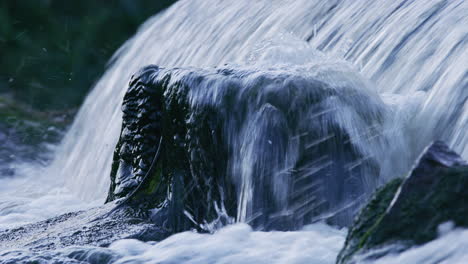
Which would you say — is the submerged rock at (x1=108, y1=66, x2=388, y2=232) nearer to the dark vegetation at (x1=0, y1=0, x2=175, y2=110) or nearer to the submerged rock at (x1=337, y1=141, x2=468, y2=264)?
the submerged rock at (x1=337, y1=141, x2=468, y2=264)

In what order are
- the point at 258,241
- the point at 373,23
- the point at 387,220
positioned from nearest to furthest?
the point at 387,220 < the point at 258,241 < the point at 373,23

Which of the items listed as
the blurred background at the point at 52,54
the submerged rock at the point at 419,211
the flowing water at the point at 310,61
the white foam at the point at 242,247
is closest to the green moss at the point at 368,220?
the submerged rock at the point at 419,211

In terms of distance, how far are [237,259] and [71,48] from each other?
296 inches

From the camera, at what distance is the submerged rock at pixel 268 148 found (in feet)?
9.58

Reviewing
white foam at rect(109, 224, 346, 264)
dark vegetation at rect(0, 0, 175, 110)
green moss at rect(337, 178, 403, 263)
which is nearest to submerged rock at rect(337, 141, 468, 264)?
green moss at rect(337, 178, 403, 263)

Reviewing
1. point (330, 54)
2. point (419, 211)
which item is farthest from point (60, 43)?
point (419, 211)

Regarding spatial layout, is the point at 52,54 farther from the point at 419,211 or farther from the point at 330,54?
the point at 419,211

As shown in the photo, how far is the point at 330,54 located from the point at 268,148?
140 cm

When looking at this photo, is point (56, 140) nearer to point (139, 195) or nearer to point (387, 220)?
point (139, 195)

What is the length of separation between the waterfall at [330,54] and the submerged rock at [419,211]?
107 centimetres

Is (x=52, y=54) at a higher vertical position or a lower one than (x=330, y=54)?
higher

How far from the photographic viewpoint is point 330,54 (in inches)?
166

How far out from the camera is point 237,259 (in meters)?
2.50

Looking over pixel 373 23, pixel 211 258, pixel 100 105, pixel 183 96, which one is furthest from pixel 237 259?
pixel 100 105
